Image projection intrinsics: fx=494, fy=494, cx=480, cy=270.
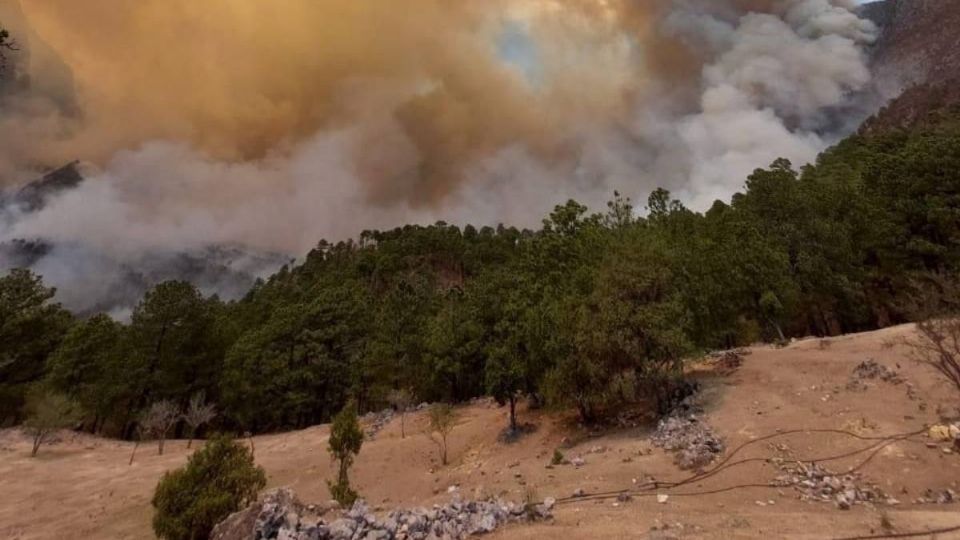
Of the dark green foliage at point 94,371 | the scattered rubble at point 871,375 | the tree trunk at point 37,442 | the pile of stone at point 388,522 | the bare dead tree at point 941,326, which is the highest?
the dark green foliage at point 94,371

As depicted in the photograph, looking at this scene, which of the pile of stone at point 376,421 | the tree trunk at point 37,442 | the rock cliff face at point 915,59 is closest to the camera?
the tree trunk at point 37,442

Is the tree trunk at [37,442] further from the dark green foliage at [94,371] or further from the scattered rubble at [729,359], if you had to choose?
the scattered rubble at [729,359]

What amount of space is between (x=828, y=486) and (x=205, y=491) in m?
22.2

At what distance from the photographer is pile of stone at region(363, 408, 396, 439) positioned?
45309mm

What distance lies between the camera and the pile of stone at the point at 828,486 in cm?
1619

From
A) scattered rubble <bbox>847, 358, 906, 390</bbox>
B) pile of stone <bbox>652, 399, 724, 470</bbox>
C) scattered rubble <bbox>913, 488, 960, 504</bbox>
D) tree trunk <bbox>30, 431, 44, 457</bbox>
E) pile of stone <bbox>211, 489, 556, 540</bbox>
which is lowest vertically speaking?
scattered rubble <bbox>913, 488, 960, 504</bbox>

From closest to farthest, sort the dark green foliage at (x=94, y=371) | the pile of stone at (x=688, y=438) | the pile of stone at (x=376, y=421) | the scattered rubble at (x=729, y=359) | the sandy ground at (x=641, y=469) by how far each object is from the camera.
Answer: the sandy ground at (x=641, y=469) → the pile of stone at (x=688, y=438) → the scattered rubble at (x=729, y=359) → the pile of stone at (x=376, y=421) → the dark green foliage at (x=94, y=371)

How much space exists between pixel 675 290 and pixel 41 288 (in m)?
72.0

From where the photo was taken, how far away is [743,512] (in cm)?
1492

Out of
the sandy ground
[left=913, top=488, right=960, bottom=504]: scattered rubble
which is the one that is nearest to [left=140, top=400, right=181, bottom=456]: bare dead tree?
the sandy ground

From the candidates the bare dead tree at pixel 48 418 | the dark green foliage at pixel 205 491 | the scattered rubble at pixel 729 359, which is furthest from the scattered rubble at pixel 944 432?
the bare dead tree at pixel 48 418

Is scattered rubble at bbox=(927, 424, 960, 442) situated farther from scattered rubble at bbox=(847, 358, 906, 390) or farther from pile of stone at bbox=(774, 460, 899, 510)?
scattered rubble at bbox=(847, 358, 906, 390)

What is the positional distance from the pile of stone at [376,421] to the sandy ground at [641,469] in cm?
188

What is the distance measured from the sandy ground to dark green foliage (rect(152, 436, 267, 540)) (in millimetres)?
8794
